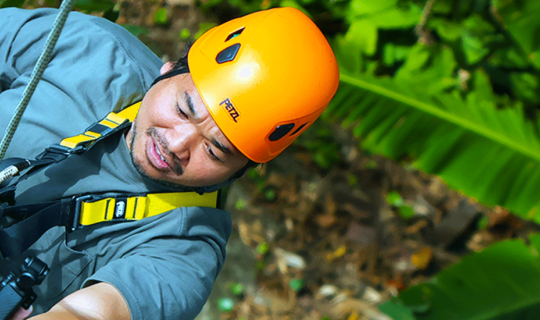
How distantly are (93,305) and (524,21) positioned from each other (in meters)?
2.35

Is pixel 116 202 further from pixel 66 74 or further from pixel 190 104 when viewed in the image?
pixel 66 74

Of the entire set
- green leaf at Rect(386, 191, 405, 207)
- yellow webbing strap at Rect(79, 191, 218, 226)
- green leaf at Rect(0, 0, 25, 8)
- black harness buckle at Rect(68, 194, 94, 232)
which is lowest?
green leaf at Rect(386, 191, 405, 207)

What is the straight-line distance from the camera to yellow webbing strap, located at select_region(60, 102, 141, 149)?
1.34 meters

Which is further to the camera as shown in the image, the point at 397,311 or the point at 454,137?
the point at 454,137

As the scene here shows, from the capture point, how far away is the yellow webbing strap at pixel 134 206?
4.55ft

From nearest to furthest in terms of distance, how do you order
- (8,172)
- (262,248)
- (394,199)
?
(8,172) < (262,248) < (394,199)

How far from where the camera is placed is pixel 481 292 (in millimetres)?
1873

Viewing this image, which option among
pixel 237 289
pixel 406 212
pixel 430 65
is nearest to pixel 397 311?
pixel 237 289

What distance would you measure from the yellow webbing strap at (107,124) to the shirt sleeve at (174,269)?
1.15ft

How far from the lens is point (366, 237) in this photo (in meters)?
3.36

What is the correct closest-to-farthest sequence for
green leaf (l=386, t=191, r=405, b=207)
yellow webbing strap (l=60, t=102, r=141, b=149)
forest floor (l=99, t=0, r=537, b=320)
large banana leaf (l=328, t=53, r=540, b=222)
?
1. yellow webbing strap (l=60, t=102, r=141, b=149)
2. large banana leaf (l=328, t=53, r=540, b=222)
3. forest floor (l=99, t=0, r=537, b=320)
4. green leaf (l=386, t=191, r=405, b=207)

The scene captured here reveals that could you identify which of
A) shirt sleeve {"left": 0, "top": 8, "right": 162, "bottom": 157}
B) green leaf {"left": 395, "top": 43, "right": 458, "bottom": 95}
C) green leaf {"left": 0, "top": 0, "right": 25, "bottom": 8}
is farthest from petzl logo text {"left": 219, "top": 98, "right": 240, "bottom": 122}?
green leaf {"left": 395, "top": 43, "right": 458, "bottom": 95}

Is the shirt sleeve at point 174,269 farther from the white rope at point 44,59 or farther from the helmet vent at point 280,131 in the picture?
the white rope at point 44,59

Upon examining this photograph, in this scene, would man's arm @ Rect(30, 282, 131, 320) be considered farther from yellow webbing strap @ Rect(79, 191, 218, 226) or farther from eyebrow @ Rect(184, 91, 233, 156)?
eyebrow @ Rect(184, 91, 233, 156)
